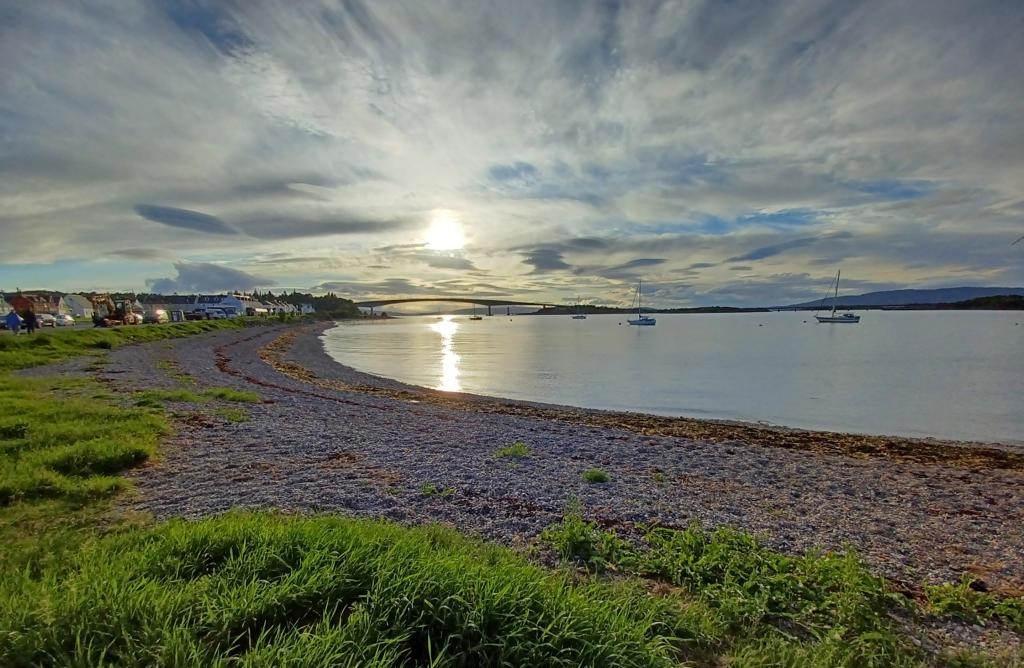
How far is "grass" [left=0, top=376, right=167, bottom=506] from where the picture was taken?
21.7ft

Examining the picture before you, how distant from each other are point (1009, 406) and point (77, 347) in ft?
184

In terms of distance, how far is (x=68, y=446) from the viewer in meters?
8.28

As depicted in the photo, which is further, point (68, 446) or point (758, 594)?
point (68, 446)

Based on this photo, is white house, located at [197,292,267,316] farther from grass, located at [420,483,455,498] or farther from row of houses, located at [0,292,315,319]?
grass, located at [420,483,455,498]

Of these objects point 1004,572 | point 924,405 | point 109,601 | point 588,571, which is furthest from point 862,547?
point 924,405

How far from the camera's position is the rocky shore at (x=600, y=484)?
6586 millimetres

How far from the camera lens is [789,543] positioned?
6.25 meters

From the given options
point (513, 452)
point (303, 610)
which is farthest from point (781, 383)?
point (303, 610)

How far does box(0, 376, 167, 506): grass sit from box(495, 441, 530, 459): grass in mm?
6545

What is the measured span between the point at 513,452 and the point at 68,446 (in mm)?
8075

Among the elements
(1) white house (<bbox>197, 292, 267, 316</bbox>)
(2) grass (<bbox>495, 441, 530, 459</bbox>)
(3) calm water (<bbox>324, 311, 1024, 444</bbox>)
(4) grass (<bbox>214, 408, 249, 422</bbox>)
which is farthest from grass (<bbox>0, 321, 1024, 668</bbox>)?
(1) white house (<bbox>197, 292, 267, 316</bbox>)

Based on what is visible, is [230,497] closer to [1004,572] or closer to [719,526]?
[719,526]

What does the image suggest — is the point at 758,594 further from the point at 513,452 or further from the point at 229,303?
the point at 229,303

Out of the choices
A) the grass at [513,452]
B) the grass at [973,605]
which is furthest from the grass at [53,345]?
the grass at [973,605]
